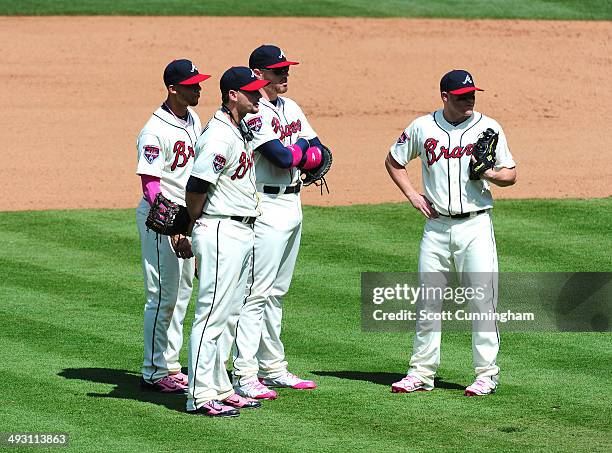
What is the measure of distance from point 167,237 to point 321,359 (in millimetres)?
1559

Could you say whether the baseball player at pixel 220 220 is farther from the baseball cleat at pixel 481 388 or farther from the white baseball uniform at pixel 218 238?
the baseball cleat at pixel 481 388

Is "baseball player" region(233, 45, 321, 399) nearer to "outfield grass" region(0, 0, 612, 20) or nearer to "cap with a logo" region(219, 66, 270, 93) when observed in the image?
"cap with a logo" region(219, 66, 270, 93)

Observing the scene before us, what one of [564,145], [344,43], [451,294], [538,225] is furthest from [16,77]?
[451,294]

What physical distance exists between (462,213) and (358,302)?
263cm

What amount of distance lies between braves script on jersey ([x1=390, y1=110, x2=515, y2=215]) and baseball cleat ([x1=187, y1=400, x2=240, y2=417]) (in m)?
1.80

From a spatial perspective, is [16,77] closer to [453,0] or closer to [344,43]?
[344,43]

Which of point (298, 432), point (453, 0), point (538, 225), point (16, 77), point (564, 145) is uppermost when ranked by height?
point (453, 0)

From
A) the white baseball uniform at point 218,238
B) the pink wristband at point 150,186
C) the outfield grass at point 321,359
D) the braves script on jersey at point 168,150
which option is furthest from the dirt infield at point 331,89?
the white baseball uniform at point 218,238

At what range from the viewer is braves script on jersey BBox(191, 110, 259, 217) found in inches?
301

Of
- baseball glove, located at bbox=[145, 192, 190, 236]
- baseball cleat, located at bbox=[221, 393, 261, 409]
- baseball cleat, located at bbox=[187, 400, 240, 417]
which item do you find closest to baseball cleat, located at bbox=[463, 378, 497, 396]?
baseball cleat, located at bbox=[221, 393, 261, 409]

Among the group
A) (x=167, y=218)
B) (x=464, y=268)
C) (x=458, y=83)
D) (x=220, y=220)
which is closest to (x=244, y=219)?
(x=220, y=220)

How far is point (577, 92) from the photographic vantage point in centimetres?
2006

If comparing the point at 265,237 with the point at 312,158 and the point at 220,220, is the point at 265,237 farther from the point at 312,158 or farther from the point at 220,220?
the point at 220,220

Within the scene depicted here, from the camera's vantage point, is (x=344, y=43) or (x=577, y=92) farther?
(x=344, y=43)
